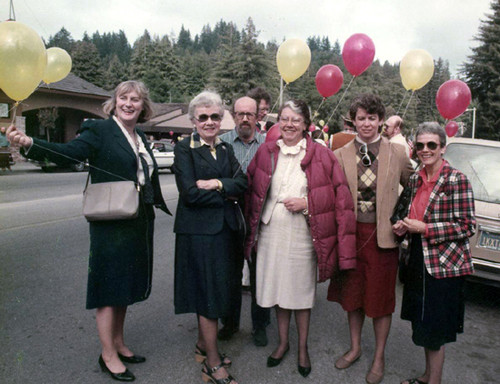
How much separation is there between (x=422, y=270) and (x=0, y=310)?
3.99 meters

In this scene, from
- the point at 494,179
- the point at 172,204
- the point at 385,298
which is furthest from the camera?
the point at 172,204

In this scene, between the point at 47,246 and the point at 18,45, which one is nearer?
the point at 18,45

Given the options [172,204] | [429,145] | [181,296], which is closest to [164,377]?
[181,296]

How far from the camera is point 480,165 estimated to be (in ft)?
16.3

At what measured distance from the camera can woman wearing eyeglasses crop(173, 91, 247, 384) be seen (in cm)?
284

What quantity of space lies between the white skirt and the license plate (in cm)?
238

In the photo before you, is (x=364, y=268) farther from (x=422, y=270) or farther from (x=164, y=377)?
(x=164, y=377)

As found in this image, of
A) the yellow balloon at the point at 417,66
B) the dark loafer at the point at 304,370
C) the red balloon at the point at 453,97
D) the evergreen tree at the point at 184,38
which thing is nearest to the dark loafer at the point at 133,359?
the dark loafer at the point at 304,370

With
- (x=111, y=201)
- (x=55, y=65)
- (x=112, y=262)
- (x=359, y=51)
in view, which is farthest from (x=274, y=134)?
(x=55, y=65)

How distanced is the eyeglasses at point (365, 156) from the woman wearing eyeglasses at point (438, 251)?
1.25ft

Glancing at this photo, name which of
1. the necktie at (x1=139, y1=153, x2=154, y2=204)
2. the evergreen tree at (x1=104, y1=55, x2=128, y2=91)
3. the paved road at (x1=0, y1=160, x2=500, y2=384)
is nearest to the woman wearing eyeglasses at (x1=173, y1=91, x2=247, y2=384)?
the necktie at (x1=139, y1=153, x2=154, y2=204)

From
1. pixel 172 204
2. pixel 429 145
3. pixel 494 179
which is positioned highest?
pixel 429 145

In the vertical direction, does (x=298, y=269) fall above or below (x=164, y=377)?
above

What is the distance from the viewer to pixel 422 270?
9.12 ft
